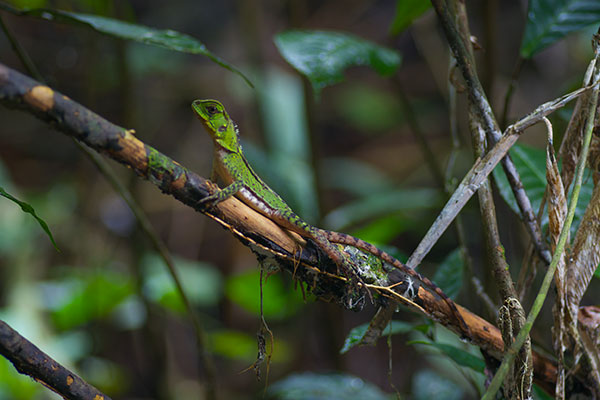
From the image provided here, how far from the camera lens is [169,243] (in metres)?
5.62

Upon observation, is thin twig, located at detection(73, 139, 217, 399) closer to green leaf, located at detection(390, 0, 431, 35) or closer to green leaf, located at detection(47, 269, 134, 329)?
green leaf, located at detection(47, 269, 134, 329)

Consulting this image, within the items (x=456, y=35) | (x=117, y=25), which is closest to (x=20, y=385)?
(x=117, y=25)

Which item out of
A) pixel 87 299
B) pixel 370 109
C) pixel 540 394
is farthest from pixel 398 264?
pixel 370 109

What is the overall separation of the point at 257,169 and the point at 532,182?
1514mm

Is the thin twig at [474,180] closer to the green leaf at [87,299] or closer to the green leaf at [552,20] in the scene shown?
the green leaf at [552,20]

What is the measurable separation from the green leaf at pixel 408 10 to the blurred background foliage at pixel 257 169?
0.01 meters

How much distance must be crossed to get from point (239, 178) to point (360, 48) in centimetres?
83

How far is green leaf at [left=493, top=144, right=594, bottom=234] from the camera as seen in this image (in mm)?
1784

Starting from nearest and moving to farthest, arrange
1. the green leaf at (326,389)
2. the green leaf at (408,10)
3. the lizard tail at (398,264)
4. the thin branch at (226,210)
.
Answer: the thin branch at (226,210)
the lizard tail at (398,264)
the green leaf at (408,10)
the green leaf at (326,389)

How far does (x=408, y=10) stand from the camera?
2.34m

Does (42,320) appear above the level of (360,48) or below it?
below

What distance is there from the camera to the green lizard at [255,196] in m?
1.47

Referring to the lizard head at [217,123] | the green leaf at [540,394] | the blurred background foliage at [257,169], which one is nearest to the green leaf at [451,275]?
the blurred background foliage at [257,169]

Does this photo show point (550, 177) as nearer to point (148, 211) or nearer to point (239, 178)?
point (239, 178)
